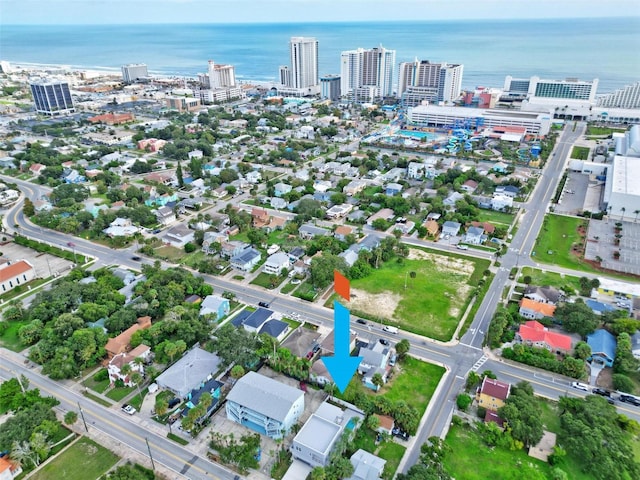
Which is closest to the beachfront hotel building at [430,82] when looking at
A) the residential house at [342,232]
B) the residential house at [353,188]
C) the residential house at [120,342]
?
the residential house at [353,188]

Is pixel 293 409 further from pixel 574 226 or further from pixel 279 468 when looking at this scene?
pixel 574 226

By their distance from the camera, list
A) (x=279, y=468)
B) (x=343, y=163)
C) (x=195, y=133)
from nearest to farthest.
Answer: (x=279, y=468)
(x=343, y=163)
(x=195, y=133)

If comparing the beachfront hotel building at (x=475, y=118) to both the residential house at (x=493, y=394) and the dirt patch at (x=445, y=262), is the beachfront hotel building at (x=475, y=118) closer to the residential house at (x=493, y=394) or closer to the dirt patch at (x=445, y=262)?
the dirt patch at (x=445, y=262)

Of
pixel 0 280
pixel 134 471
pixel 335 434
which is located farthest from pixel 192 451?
pixel 0 280

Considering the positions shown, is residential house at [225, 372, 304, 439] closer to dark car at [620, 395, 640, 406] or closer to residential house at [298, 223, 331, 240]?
dark car at [620, 395, 640, 406]

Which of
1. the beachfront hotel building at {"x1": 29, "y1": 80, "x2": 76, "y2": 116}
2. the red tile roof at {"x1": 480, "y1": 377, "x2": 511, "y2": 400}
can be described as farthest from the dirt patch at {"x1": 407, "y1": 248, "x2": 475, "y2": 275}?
the beachfront hotel building at {"x1": 29, "y1": 80, "x2": 76, "y2": 116}

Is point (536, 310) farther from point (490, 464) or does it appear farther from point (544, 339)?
point (490, 464)
